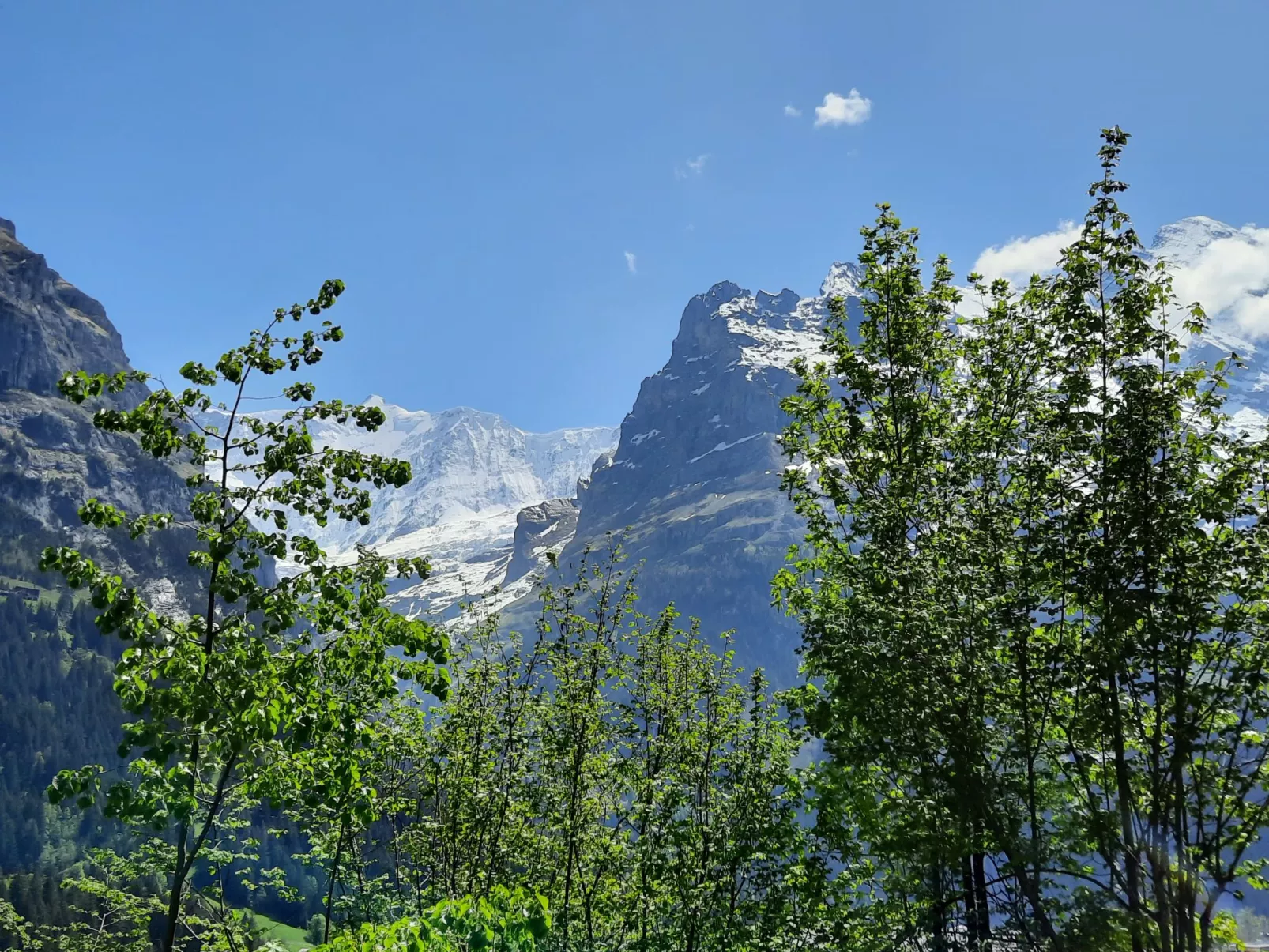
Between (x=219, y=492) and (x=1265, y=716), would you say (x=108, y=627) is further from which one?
(x=1265, y=716)

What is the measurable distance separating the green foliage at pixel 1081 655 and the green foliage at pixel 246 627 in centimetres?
552

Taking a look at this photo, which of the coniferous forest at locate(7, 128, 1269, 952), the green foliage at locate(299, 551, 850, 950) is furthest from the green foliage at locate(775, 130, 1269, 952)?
the green foliage at locate(299, 551, 850, 950)

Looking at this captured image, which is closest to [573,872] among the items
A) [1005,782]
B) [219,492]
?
[1005,782]

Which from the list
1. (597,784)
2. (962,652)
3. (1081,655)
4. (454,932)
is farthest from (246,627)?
(597,784)

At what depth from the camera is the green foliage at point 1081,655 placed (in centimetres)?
827

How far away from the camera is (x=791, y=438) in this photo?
1548 cm

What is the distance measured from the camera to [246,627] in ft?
29.4

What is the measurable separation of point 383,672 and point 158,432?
3577 mm

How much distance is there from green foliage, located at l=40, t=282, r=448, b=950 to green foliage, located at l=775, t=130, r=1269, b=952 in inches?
217

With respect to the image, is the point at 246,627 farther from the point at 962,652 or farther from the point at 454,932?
the point at 962,652

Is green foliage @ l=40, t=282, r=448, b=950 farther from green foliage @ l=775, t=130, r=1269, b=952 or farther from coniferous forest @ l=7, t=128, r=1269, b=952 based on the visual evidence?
green foliage @ l=775, t=130, r=1269, b=952

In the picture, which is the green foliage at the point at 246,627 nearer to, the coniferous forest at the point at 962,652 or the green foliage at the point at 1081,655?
the coniferous forest at the point at 962,652

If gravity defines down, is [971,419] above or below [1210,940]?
above

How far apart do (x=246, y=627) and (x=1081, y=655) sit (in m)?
9.26
